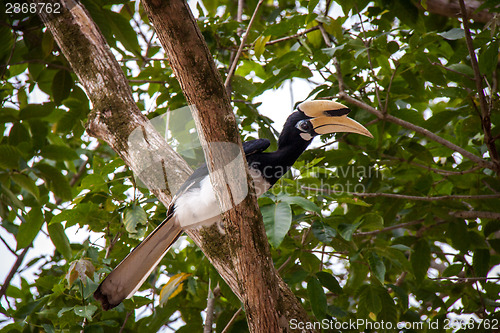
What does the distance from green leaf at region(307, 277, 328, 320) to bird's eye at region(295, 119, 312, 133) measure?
3.32 feet

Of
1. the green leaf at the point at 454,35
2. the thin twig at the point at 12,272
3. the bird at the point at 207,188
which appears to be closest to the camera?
the bird at the point at 207,188

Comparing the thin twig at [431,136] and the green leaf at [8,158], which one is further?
the green leaf at [8,158]

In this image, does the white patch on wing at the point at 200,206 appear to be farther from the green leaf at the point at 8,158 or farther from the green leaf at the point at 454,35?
the green leaf at the point at 454,35

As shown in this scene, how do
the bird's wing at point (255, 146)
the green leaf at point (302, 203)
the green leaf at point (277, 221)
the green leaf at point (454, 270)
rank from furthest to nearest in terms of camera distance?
the green leaf at point (454, 270) → the bird's wing at point (255, 146) → the green leaf at point (302, 203) → the green leaf at point (277, 221)

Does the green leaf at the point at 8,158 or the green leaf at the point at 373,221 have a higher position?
the green leaf at the point at 8,158

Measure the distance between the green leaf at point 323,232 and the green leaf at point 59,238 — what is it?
1.45m

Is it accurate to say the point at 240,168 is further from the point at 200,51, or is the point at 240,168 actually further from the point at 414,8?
the point at 414,8

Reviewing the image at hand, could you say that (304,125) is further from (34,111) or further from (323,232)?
(34,111)

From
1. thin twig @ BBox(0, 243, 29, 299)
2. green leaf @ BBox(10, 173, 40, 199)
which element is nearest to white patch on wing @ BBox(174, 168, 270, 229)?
green leaf @ BBox(10, 173, 40, 199)

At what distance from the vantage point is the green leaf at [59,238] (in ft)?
9.18

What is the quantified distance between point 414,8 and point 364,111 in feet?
2.62

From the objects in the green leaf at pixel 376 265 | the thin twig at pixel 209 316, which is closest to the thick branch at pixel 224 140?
the green leaf at pixel 376 265

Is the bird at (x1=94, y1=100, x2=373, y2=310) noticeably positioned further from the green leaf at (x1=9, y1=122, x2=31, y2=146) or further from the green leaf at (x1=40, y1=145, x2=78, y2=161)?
the green leaf at (x1=9, y1=122, x2=31, y2=146)

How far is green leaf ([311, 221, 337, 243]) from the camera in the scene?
7.74 ft
